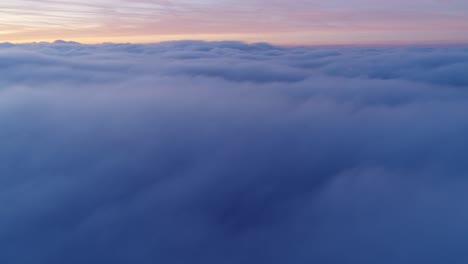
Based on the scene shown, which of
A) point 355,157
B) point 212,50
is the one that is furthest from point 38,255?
point 212,50

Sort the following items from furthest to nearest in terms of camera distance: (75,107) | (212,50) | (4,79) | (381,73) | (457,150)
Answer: (212,50) → (381,73) → (4,79) → (75,107) → (457,150)

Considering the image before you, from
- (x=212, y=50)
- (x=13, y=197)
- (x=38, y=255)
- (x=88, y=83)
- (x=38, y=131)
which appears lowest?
(x=38, y=255)

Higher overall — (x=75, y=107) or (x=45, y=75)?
(x=45, y=75)

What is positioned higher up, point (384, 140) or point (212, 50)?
point (212, 50)

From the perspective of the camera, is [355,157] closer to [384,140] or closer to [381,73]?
[384,140]

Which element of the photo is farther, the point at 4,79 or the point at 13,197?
the point at 4,79

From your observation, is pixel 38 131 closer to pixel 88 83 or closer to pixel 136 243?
pixel 136 243

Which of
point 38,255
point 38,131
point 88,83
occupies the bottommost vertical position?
point 38,255

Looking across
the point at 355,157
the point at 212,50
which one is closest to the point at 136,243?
the point at 355,157

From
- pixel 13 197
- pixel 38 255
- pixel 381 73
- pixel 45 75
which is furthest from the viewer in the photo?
pixel 381 73
